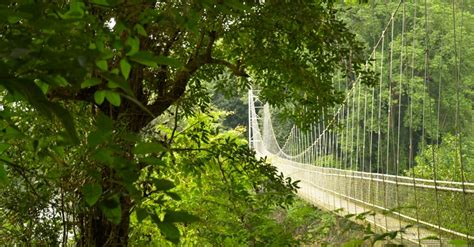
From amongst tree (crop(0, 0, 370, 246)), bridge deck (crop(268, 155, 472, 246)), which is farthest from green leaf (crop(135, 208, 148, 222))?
bridge deck (crop(268, 155, 472, 246))

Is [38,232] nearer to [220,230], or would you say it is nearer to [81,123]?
[81,123]

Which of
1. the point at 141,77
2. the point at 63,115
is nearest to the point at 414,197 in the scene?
the point at 141,77

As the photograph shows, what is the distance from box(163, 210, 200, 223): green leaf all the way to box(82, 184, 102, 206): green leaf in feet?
0.29

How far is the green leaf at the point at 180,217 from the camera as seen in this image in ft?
2.09

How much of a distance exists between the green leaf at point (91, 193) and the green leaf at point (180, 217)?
3.5 inches

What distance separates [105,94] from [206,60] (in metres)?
2.79

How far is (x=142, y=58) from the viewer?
2.18 feet

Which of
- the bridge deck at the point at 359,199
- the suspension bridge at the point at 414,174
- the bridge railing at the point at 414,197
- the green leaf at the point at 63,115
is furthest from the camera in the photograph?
the bridge deck at the point at 359,199

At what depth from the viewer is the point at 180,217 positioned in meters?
0.64

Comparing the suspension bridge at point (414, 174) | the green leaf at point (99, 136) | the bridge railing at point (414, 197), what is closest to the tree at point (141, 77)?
the green leaf at point (99, 136)

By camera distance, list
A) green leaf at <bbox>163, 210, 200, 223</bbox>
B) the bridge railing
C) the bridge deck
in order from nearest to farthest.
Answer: green leaf at <bbox>163, 210, 200, 223</bbox> < the bridge railing < the bridge deck

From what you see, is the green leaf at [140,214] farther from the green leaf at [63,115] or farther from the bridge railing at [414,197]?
the bridge railing at [414,197]

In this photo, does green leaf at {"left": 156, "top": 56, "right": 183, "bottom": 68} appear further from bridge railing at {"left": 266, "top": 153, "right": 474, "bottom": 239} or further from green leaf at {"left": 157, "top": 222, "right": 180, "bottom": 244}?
bridge railing at {"left": 266, "top": 153, "right": 474, "bottom": 239}

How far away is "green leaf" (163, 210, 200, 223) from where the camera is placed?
64cm
